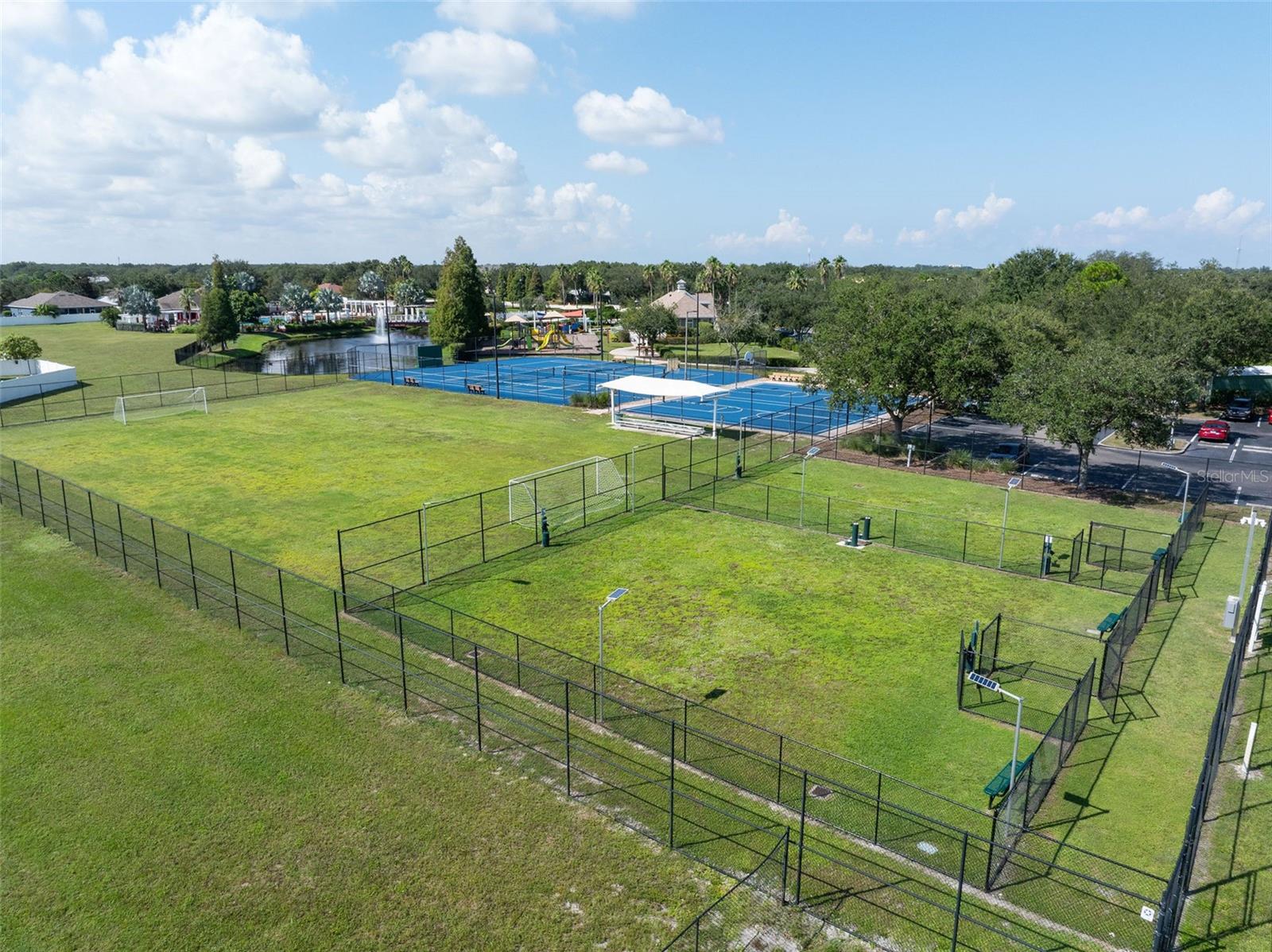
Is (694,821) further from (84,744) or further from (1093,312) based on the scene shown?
(1093,312)

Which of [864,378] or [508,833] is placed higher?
[864,378]

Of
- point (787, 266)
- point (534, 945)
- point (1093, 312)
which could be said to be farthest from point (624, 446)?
point (787, 266)

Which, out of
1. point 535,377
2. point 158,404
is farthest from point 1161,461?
point 158,404

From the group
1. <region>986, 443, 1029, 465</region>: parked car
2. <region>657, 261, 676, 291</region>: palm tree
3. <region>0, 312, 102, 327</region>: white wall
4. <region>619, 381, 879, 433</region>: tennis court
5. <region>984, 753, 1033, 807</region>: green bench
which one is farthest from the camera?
<region>657, 261, 676, 291</region>: palm tree

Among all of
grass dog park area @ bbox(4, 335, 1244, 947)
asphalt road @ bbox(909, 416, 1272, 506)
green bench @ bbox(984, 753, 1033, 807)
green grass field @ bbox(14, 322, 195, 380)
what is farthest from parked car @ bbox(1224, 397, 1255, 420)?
green grass field @ bbox(14, 322, 195, 380)

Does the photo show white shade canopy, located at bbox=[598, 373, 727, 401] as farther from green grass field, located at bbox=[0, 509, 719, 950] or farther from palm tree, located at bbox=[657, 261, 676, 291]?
palm tree, located at bbox=[657, 261, 676, 291]

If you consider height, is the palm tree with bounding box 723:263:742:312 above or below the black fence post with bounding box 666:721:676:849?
above

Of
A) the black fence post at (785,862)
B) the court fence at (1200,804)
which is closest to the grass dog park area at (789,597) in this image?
the court fence at (1200,804)

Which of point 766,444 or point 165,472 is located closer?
point 165,472
